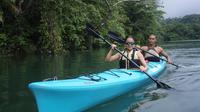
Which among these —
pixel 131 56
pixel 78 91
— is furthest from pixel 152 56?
pixel 78 91

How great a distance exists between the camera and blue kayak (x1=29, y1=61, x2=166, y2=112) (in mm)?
6244

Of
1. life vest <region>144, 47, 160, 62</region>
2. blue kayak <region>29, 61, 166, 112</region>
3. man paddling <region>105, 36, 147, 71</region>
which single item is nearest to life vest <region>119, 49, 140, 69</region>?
man paddling <region>105, 36, 147, 71</region>

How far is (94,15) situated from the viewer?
941 inches

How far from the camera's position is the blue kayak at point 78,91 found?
624 centimetres

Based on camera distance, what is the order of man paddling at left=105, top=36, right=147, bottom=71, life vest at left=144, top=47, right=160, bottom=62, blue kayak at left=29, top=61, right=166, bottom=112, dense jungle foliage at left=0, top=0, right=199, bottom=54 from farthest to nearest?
dense jungle foliage at left=0, top=0, right=199, bottom=54 < life vest at left=144, top=47, right=160, bottom=62 < man paddling at left=105, top=36, right=147, bottom=71 < blue kayak at left=29, top=61, right=166, bottom=112

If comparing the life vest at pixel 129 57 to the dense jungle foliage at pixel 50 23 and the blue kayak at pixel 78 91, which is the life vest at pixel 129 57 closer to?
the blue kayak at pixel 78 91

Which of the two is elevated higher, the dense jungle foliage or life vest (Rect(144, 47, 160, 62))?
the dense jungle foliage

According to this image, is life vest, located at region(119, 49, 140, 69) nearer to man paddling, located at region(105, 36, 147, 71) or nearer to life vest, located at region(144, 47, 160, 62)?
man paddling, located at region(105, 36, 147, 71)

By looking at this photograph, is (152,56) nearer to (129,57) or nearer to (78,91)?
(129,57)

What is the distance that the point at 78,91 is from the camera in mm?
6598

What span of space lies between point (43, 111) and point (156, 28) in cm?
3868

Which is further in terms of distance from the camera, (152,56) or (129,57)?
(152,56)

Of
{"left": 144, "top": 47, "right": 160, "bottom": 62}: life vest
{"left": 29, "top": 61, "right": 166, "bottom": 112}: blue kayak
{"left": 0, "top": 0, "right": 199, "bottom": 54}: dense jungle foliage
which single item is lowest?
{"left": 29, "top": 61, "right": 166, "bottom": 112}: blue kayak

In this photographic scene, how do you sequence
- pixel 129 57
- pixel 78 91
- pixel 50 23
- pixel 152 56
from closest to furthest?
pixel 78 91 < pixel 129 57 < pixel 152 56 < pixel 50 23
